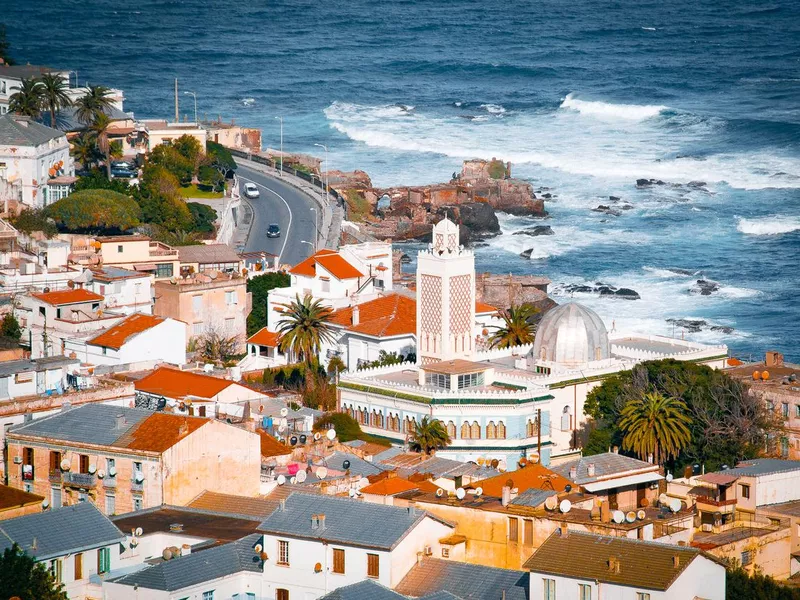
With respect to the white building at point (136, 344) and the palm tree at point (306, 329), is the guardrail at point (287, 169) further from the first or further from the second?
the white building at point (136, 344)

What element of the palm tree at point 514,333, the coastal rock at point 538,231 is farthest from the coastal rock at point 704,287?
the palm tree at point 514,333

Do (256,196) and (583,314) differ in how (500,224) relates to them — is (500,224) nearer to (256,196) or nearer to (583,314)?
(256,196)

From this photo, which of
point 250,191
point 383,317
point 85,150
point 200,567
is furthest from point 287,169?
point 200,567

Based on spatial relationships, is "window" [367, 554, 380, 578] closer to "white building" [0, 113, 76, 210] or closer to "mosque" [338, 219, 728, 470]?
"mosque" [338, 219, 728, 470]

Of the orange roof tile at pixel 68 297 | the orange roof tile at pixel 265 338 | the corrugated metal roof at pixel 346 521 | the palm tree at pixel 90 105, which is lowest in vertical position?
the corrugated metal roof at pixel 346 521

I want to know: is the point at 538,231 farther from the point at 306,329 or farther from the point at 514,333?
the point at 306,329

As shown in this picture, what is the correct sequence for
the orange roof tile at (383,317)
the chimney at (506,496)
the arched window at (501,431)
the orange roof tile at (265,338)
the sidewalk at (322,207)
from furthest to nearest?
the sidewalk at (322,207), the orange roof tile at (265,338), the orange roof tile at (383,317), the arched window at (501,431), the chimney at (506,496)
